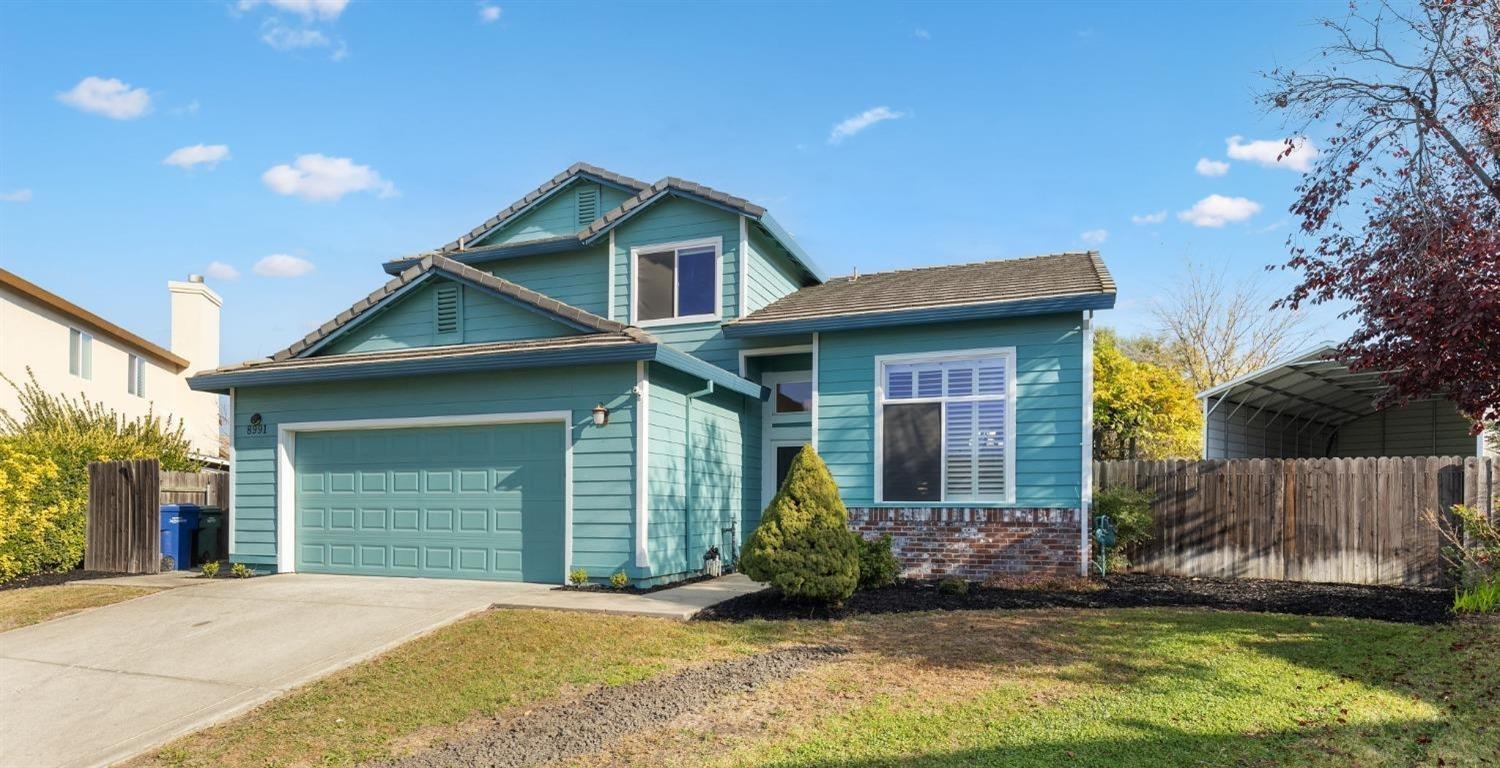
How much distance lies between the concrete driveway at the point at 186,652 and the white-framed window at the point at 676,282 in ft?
16.1

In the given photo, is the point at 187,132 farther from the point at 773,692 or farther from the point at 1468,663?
the point at 1468,663

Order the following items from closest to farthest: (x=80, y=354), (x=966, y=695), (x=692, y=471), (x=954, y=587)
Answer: (x=966, y=695)
(x=954, y=587)
(x=692, y=471)
(x=80, y=354)

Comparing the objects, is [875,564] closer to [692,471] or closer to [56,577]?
[692,471]

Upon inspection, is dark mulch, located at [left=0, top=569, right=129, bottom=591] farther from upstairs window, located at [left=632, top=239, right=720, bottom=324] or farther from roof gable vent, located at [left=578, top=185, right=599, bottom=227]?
roof gable vent, located at [left=578, top=185, right=599, bottom=227]

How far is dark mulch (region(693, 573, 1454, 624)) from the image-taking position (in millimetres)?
8648

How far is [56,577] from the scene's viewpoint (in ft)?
40.8

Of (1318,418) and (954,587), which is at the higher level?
Result: (1318,418)

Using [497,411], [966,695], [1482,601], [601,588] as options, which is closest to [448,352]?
[497,411]

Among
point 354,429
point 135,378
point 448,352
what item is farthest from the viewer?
point 135,378

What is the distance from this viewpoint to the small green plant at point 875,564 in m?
9.45

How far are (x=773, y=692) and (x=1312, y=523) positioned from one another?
28.5 feet

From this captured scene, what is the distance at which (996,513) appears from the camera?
36.5 ft

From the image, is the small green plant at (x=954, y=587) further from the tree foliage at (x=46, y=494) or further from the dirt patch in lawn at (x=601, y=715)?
the tree foliage at (x=46, y=494)

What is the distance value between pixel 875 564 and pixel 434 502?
5690 mm
